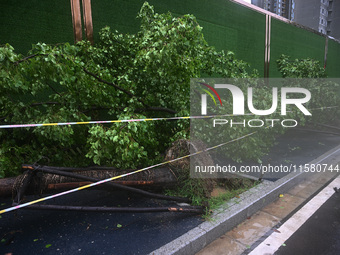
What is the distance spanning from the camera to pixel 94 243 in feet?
9.79

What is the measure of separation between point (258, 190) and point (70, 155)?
3.64 metres

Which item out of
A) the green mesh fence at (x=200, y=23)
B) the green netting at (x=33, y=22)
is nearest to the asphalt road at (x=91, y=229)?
the green netting at (x=33, y=22)

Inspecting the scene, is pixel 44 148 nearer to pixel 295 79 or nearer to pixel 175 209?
pixel 175 209

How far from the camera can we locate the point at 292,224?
3.66 meters

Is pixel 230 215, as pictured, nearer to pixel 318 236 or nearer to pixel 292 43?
pixel 318 236

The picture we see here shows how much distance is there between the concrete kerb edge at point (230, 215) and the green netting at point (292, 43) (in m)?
9.11

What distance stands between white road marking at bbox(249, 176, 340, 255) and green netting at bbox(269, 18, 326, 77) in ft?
30.2

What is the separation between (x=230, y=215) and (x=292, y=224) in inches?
38.7

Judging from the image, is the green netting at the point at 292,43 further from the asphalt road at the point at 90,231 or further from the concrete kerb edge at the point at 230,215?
the asphalt road at the point at 90,231

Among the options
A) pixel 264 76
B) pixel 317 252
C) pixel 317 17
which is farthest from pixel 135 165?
pixel 317 17

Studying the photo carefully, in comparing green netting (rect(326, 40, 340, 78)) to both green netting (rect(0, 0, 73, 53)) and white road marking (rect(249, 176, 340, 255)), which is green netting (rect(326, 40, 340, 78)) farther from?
green netting (rect(0, 0, 73, 53))

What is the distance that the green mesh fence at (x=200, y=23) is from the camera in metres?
5.16

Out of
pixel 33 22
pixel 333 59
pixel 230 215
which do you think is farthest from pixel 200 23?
pixel 333 59

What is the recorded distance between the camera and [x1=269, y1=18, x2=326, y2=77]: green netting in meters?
12.5
